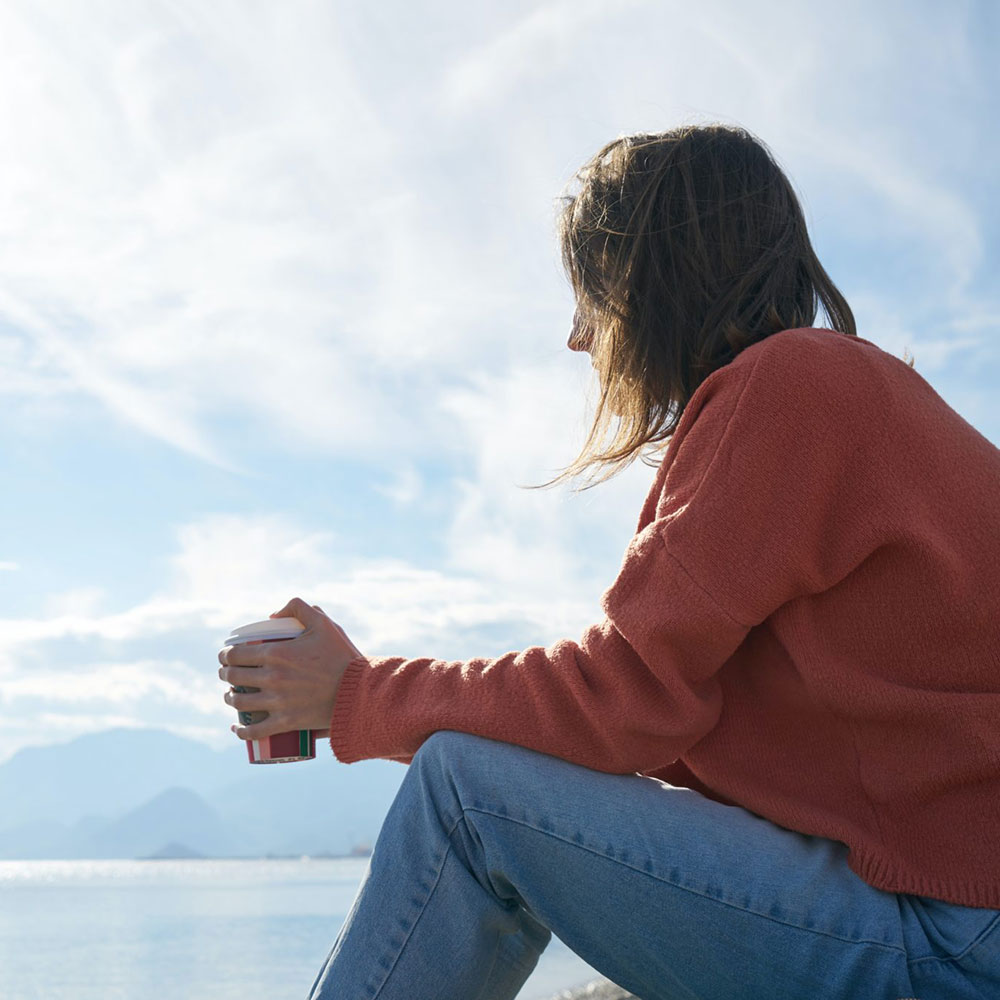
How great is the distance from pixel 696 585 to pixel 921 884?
532 millimetres

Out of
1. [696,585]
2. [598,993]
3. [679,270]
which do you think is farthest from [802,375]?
[598,993]

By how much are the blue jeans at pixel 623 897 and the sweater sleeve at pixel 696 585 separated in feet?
0.22

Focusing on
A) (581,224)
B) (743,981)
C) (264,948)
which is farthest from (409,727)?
(264,948)

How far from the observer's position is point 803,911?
1492 mm

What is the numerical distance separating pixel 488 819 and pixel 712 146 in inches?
54.3

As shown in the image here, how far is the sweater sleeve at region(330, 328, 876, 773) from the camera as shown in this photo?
61.2 inches

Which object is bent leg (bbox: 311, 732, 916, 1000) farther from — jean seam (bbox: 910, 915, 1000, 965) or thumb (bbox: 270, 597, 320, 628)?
thumb (bbox: 270, 597, 320, 628)

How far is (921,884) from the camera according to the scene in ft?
4.91

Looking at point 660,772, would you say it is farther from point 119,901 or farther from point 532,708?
point 119,901

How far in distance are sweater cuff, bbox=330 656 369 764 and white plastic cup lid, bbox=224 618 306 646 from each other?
15 cm

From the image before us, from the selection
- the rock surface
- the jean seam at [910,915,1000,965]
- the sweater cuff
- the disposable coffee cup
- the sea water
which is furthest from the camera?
the sea water

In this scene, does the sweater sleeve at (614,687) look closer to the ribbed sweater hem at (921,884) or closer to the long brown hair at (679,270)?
the ribbed sweater hem at (921,884)

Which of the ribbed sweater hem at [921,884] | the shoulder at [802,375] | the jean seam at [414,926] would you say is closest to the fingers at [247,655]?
the jean seam at [414,926]

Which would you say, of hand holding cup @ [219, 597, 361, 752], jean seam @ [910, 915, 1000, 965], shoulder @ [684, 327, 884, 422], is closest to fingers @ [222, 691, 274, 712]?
hand holding cup @ [219, 597, 361, 752]
